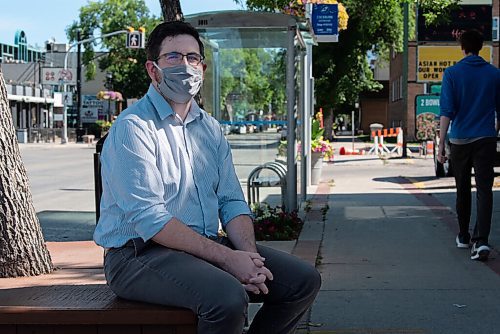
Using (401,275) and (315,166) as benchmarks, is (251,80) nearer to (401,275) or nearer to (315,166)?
(401,275)

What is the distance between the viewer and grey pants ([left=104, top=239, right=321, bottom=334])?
3119 millimetres

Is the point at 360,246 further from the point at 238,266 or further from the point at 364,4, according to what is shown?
the point at 364,4

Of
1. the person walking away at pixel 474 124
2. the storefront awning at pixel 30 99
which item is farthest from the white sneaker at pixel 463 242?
the storefront awning at pixel 30 99

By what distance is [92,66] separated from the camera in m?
75.9

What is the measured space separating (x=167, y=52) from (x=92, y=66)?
74.1 metres

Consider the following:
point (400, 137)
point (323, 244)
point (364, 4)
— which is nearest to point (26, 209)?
point (323, 244)

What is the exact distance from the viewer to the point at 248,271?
3.30 m

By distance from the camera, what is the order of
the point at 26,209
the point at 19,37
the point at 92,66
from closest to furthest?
1. the point at 26,209
2. the point at 92,66
3. the point at 19,37

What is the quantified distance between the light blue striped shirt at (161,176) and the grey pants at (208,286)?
10cm

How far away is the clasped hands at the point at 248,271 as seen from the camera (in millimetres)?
3297

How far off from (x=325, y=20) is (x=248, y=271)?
13.6 meters

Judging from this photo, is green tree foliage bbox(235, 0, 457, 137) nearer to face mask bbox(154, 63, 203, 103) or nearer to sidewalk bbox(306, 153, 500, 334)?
sidewalk bbox(306, 153, 500, 334)

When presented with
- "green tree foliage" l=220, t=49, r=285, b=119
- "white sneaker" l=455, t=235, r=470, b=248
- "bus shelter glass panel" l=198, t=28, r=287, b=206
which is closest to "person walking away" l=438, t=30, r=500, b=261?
"white sneaker" l=455, t=235, r=470, b=248

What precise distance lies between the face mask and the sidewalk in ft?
6.80
